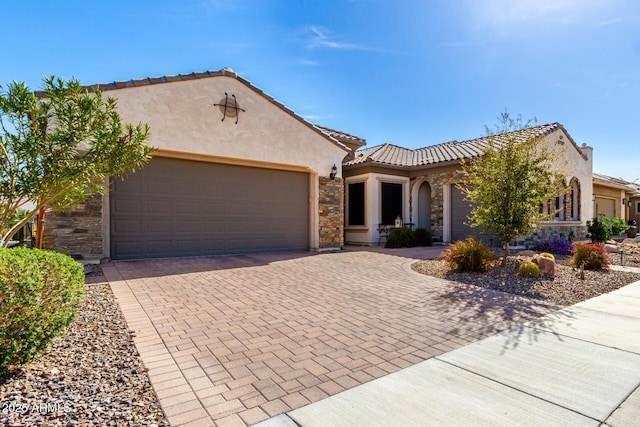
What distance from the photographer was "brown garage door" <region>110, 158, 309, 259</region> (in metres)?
8.50

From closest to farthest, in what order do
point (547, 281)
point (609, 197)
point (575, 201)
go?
point (547, 281)
point (575, 201)
point (609, 197)

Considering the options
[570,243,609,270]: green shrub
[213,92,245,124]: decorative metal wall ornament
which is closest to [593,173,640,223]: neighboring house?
[570,243,609,270]: green shrub

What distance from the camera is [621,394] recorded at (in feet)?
8.71

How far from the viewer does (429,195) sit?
15.9 m

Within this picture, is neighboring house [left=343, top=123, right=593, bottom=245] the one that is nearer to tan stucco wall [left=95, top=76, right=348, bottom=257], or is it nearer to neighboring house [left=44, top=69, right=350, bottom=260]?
neighboring house [left=44, top=69, right=350, bottom=260]

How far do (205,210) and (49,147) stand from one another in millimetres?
5327

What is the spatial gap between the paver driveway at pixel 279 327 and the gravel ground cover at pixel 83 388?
0.15m

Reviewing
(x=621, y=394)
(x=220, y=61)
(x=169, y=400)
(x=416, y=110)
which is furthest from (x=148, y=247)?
(x=416, y=110)

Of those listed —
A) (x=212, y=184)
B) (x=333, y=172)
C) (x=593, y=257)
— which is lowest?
(x=593, y=257)

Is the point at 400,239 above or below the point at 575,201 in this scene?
below

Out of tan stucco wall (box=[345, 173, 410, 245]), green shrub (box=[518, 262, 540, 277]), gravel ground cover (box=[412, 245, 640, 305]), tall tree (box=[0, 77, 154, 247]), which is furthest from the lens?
tan stucco wall (box=[345, 173, 410, 245])

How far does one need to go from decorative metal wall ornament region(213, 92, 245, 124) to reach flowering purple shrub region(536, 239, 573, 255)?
11.7 meters

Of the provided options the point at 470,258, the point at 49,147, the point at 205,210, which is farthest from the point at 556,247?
the point at 49,147

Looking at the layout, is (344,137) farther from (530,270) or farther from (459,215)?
(530,270)
